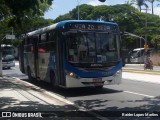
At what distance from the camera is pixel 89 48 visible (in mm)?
16125

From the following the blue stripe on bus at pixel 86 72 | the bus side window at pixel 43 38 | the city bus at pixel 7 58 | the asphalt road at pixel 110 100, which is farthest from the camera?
the city bus at pixel 7 58

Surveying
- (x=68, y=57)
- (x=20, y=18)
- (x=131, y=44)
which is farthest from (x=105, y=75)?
(x=131, y=44)

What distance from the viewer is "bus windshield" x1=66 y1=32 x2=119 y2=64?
16.1 meters

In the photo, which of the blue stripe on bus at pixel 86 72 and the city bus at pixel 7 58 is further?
the city bus at pixel 7 58

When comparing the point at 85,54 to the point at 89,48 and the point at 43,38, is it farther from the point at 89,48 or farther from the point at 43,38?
the point at 43,38

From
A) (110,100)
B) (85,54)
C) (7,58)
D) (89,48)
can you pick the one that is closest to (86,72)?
(85,54)

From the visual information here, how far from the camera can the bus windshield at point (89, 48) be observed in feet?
52.8

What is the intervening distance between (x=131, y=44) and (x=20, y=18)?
7161 centimetres

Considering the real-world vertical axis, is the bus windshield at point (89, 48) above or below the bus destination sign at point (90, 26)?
below

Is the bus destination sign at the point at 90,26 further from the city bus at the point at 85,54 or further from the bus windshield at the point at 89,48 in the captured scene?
the bus windshield at the point at 89,48

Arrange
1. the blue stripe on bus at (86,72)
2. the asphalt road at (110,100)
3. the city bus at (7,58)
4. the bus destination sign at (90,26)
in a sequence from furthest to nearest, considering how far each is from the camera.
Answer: the city bus at (7,58) → the bus destination sign at (90,26) → the blue stripe on bus at (86,72) → the asphalt road at (110,100)

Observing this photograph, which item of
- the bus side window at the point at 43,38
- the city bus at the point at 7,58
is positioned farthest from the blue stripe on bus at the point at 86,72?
the city bus at the point at 7,58

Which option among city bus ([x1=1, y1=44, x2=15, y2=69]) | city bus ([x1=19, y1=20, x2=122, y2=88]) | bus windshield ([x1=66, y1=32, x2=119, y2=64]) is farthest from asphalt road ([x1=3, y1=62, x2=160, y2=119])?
city bus ([x1=1, y1=44, x2=15, y2=69])

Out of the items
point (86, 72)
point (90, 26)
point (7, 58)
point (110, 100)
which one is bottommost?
point (110, 100)
